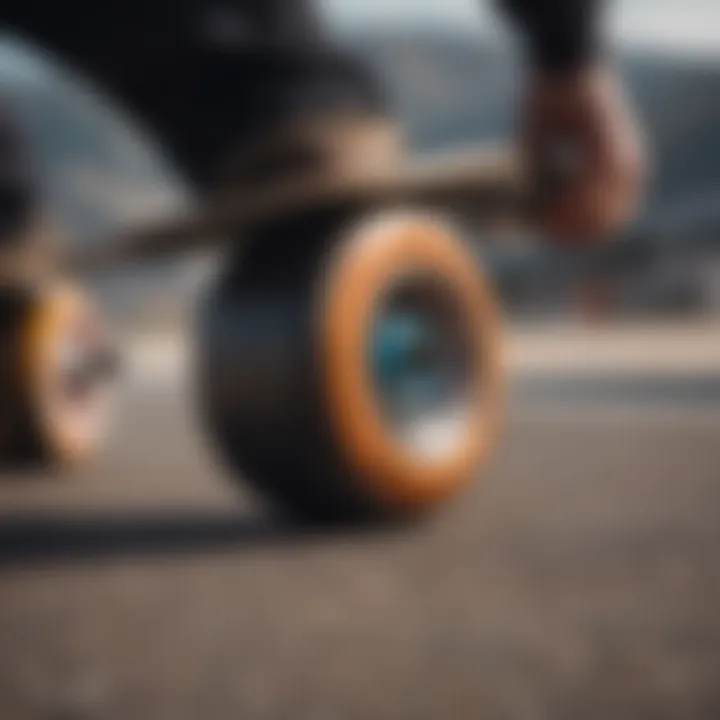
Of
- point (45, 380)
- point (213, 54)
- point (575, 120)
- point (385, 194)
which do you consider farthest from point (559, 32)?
point (45, 380)

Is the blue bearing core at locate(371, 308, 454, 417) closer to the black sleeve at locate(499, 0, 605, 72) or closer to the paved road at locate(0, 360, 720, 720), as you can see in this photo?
the paved road at locate(0, 360, 720, 720)

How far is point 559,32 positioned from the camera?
2.53m

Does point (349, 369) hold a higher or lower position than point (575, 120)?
lower

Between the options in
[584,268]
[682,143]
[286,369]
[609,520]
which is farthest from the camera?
[682,143]

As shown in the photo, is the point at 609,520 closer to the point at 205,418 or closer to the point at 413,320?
the point at 413,320

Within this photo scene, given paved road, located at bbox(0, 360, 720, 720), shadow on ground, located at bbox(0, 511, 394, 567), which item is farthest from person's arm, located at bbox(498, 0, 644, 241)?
shadow on ground, located at bbox(0, 511, 394, 567)

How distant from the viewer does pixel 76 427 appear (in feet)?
12.2

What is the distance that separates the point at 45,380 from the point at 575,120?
5.27ft

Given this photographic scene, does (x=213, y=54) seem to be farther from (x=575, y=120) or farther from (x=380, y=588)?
(x=380, y=588)

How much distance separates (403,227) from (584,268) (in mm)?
21059

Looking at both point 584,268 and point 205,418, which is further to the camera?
point 584,268

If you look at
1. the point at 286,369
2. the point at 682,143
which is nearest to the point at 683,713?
the point at 286,369

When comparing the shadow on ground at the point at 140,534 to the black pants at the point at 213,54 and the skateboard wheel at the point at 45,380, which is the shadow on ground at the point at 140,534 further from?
the skateboard wheel at the point at 45,380

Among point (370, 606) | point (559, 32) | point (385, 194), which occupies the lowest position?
point (370, 606)
